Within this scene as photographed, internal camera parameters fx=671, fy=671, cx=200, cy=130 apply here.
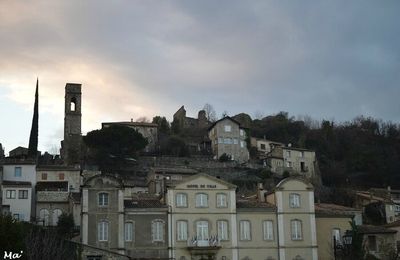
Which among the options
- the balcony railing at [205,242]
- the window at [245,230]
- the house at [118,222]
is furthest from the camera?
the window at [245,230]

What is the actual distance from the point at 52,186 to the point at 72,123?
27.2 metres

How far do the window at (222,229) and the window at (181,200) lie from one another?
3.23 meters

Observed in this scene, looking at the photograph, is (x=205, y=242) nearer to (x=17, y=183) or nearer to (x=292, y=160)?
(x=17, y=183)

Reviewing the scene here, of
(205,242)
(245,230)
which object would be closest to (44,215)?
(205,242)

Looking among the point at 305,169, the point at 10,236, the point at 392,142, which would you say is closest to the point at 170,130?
the point at 305,169

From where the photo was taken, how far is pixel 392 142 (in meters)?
114

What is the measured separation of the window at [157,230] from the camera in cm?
5303

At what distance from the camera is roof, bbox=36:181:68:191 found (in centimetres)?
6512

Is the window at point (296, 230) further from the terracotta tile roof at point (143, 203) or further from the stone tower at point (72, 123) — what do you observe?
the stone tower at point (72, 123)

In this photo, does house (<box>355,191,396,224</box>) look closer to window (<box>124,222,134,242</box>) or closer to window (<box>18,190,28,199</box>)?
window (<box>124,222,134,242</box>)

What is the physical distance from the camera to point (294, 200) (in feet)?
186

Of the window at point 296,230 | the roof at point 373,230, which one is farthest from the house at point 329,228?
the window at point 296,230

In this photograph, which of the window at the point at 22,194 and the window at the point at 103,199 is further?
the window at the point at 22,194

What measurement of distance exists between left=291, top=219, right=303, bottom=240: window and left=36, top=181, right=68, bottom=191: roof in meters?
23.5
